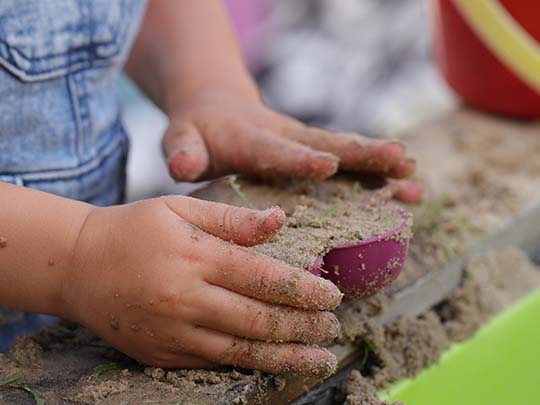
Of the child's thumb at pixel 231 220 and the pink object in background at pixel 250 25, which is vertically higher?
the child's thumb at pixel 231 220

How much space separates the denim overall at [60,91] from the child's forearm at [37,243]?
7.3 inches

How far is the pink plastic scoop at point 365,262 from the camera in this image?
79cm

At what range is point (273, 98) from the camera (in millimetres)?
2590

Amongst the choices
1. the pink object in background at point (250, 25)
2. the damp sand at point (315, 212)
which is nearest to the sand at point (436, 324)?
the damp sand at point (315, 212)

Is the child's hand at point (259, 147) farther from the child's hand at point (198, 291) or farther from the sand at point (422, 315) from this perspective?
the child's hand at point (198, 291)

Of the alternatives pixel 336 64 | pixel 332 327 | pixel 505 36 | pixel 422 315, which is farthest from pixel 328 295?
pixel 336 64

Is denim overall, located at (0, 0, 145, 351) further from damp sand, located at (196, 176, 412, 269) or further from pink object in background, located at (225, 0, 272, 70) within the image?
pink object in background, located at (225, 0, 272, 70)

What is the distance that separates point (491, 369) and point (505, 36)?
0.66 m

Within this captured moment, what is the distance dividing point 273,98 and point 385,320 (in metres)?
1.73

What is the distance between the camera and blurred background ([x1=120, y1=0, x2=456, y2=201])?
2.49m

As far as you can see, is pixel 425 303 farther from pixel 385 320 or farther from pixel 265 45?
pixel 265 45

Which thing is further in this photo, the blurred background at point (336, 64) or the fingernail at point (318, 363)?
the blurred background at point (336, 64)

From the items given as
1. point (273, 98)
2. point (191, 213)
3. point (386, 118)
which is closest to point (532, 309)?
point (191, 213)

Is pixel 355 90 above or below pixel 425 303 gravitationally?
below
